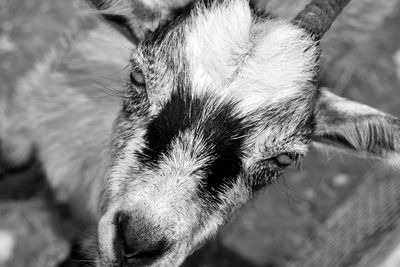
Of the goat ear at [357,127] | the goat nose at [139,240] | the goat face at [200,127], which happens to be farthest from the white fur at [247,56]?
the goat nose at [139,240]

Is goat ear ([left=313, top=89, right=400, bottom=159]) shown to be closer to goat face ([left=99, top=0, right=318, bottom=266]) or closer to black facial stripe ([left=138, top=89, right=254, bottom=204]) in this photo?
goat face ([left=99, top=0, right=318, bottom=266])

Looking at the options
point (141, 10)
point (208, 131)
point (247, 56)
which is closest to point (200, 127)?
point (208, 131)

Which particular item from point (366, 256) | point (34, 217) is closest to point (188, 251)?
point (366, 256)

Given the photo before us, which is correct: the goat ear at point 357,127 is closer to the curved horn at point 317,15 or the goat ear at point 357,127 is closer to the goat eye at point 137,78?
the curved horn at point 317,15

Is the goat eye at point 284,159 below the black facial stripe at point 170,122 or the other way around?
below

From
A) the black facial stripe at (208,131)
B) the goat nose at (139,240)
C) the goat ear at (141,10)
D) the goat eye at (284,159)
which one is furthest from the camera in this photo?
the goat ear at (141,10)

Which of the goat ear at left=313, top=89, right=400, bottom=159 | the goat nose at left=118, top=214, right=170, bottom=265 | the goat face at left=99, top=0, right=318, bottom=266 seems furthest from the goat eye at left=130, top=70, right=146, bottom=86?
the goat ear at left=313, top=89, right=400, bottom=159

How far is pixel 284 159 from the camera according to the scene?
5.81 feet

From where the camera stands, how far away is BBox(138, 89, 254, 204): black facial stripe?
1.59 metres

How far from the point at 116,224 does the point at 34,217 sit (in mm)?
1406

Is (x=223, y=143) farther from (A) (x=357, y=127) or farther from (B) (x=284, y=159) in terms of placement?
(A) (x=357, y=127)

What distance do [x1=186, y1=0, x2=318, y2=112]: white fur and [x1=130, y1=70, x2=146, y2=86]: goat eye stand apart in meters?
0.18

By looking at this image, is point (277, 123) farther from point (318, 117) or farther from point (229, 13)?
point (229, 13)

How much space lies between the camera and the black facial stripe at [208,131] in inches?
62.8
